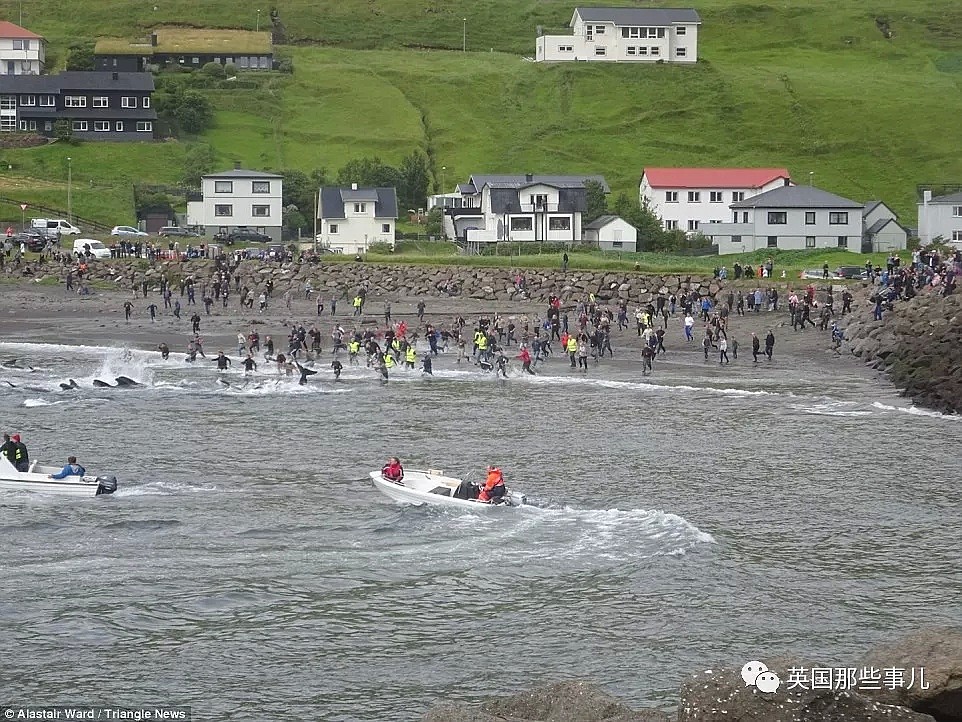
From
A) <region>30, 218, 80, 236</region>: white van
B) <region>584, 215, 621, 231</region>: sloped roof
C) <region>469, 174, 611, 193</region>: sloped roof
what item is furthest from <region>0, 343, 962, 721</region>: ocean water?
<region>30, 218, 80, 236</region>: white van

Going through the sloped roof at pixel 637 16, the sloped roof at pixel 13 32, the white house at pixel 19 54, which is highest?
the sloped roof at pixel 637 16

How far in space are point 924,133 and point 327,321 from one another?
93026 mm

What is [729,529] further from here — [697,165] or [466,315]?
[697,165]

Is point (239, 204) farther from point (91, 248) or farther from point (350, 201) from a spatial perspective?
point (91, 248)

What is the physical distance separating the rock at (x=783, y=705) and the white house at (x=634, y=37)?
167 metres

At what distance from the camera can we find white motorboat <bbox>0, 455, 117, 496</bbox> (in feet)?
128

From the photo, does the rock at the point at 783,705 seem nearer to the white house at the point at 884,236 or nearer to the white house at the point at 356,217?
the white house at the point at 884,236

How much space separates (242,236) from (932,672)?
10259 centimetres

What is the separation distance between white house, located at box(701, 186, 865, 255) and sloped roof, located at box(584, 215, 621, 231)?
10258 mm

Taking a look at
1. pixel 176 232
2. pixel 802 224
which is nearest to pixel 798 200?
pixel 802 224

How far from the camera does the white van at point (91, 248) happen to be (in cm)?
10312

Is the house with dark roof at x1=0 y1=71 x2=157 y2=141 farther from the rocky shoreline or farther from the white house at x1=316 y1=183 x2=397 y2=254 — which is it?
the rocky shoreline

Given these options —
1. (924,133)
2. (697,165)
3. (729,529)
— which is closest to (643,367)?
→ (729,529)

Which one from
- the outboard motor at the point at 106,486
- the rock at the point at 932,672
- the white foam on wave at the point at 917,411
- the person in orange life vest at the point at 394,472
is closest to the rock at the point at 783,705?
the rock at the point at 932,672
